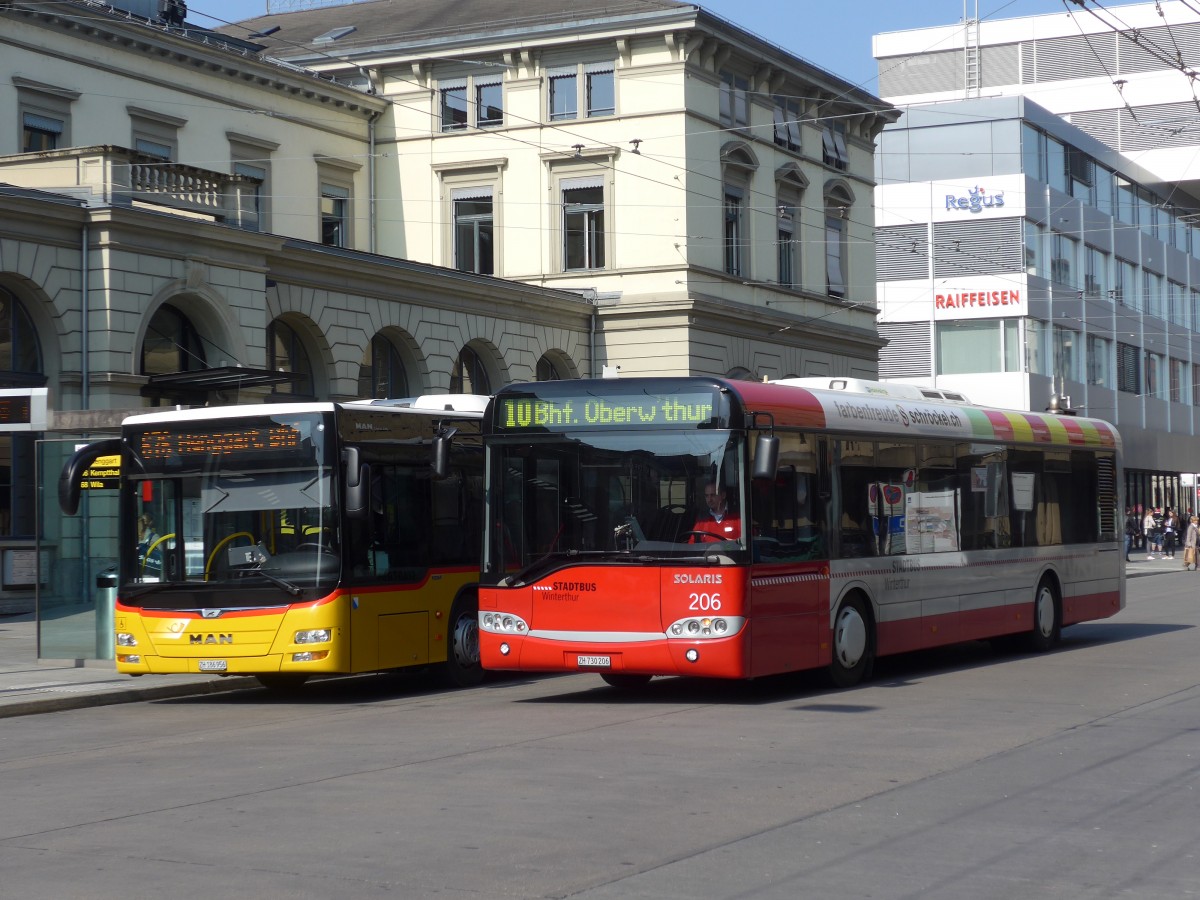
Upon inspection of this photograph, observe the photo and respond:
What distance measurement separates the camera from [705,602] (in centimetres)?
1391

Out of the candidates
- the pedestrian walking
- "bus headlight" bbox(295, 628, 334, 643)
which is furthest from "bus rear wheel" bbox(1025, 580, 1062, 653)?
the pedestrian walking

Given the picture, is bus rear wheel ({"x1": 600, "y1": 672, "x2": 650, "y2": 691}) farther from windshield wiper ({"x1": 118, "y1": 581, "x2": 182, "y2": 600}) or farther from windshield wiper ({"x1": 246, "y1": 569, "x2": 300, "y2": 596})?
windshield wiper ({"x1": 118, "y1": 581, "x2": 182, "y2": 600})

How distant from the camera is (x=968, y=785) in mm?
9711

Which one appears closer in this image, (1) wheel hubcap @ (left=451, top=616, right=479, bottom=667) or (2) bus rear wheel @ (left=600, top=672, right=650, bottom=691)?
(2) bus rear wheel @ (left=600, top=672, right=650, bottom=691)

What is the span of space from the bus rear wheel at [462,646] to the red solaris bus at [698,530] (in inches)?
71.7

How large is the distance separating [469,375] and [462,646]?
21300 millimetres

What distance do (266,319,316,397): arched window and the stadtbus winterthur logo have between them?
3379 centimetres

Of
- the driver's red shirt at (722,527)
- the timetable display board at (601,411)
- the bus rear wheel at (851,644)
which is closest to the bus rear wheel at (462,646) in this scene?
the timetable display board at (601,411)

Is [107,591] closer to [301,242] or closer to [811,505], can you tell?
[811,505]

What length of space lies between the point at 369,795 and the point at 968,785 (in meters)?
3.43

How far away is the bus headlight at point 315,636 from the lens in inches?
595

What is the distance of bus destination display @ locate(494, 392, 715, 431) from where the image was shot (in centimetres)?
1420

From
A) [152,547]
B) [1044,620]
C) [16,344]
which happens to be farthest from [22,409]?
[1044,620]

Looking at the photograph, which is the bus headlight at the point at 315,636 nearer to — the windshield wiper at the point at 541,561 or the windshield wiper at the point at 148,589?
the windshield wiper at the point at 148,589
